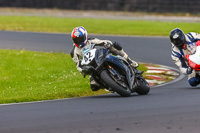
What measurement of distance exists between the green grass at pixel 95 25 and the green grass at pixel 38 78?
9.41 metres

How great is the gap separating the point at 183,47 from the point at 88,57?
2469mm

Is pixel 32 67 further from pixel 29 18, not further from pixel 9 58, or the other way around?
pixel 29 18

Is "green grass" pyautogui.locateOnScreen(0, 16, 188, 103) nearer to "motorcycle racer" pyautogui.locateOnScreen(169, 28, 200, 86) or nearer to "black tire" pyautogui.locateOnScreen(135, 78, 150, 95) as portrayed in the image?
"black tire" pyautogui.locateOnScreen(135, 78, 150, 95)

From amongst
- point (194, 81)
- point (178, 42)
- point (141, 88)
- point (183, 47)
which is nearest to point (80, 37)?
point (141, 88)

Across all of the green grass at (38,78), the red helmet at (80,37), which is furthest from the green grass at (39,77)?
the red helmet at (80,37)

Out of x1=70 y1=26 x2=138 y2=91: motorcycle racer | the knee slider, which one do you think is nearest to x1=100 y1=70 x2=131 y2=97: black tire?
x1=70 y1=26 x2=138 y2=91: motorcycle racer

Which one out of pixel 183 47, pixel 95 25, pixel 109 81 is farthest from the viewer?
pixel 95 25

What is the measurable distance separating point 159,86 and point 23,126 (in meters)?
5.38

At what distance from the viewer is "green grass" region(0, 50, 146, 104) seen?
1051 centimetres

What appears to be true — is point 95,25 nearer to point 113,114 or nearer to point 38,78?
point 38,78

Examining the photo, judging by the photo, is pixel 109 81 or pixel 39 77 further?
pixel 39 77

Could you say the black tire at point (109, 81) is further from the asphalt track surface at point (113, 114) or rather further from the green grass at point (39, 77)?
the green grass at point (39, 77)

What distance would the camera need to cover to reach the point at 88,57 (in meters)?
9.21

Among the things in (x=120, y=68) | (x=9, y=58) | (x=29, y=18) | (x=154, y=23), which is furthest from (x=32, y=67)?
(x=29, y=18)
